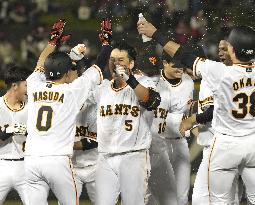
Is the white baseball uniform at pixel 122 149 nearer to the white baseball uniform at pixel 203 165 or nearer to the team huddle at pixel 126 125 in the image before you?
the team huddle at pixel 126 125

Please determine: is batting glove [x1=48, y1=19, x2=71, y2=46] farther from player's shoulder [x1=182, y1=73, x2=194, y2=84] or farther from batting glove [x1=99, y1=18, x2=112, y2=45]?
player's shoulder [x1=182, y1=73, x2=194, y2=84]

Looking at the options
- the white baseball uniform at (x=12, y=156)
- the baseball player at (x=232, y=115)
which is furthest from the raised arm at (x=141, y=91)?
the white baseball uniform at (x=12, y=156)

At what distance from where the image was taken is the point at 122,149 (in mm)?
6898

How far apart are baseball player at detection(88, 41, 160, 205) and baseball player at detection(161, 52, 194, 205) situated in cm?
134

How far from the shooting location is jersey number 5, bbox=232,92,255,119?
19.3 ft

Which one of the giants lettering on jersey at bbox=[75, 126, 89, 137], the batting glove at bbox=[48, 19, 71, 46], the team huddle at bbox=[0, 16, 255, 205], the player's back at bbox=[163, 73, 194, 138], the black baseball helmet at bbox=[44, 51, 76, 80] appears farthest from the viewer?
the player's back at bbox=[163, 73, 194, 138]

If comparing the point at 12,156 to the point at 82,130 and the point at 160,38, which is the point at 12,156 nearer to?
the point at 82,130

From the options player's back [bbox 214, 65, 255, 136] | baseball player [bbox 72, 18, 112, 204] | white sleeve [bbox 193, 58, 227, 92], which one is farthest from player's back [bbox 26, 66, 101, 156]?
player's back [bbox 214, 65, 255, 136]

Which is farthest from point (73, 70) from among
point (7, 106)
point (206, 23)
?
point (206, 23)

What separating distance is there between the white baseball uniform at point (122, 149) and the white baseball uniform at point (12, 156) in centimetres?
101

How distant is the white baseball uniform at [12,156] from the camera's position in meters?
7.48

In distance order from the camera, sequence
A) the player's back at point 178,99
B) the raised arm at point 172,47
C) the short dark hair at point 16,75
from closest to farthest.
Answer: the raised arm at point 172,47 → the short dark hair at point 16,75 → the player's back at point 178,99

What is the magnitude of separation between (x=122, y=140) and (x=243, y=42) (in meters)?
1.74

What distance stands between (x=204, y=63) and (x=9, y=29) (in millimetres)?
11005
